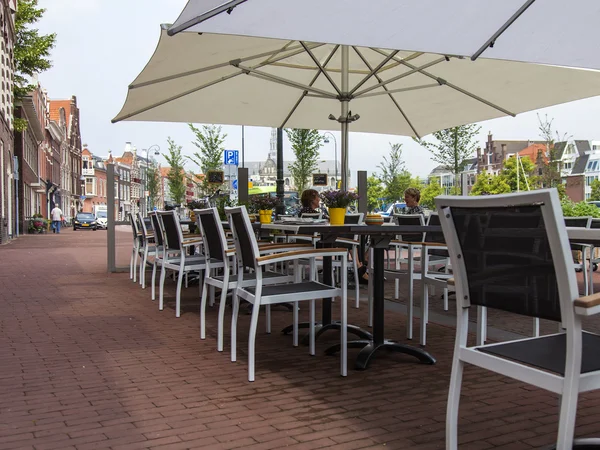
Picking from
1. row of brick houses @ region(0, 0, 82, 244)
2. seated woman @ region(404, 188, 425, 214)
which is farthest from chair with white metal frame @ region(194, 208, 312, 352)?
row of brick houses @ region(0, 0, 82, 244)

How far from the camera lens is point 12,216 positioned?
1147 inches

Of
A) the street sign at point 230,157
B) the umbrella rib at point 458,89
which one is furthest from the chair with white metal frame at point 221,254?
the street sign at point 230,157

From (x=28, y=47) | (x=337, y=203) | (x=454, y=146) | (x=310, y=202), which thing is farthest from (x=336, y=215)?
(x=28, y=47)

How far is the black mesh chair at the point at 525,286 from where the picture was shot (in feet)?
6.28

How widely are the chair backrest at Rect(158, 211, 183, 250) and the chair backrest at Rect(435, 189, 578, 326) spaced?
4.14 m

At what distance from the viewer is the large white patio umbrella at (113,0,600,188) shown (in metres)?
3.73

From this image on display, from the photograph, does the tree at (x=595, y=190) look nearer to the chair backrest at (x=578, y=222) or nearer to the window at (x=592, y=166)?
the window at (x=592, y=166)

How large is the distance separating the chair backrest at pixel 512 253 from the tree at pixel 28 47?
3073cm

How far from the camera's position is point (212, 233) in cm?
488

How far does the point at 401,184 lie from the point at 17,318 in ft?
144

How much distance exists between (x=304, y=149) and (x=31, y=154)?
2175 cm

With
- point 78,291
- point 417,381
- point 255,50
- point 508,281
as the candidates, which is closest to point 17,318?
point 78,291

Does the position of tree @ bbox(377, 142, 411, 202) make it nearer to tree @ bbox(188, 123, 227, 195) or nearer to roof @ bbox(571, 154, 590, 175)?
tree @ bbox(188, 123, 227, 195)

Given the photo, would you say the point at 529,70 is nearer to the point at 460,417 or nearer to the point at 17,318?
the point at 460,417
